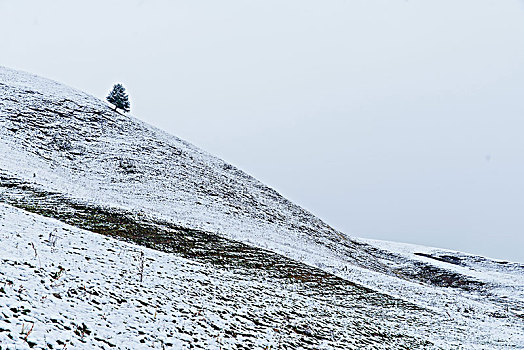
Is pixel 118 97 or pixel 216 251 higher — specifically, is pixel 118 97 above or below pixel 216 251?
above

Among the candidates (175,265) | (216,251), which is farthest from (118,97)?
(175,265)

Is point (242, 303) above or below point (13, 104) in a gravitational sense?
below

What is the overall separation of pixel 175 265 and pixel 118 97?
51.3m

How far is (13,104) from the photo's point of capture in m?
44.4

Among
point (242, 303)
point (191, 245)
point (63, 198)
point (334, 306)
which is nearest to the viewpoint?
point (242, 303)

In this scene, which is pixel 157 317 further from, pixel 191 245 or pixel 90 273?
pixel 191 245

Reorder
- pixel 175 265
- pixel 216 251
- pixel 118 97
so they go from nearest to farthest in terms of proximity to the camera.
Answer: pixel 175 265 < pixel 216 251 < pixel 118 97

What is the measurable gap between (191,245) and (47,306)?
46.2 ft

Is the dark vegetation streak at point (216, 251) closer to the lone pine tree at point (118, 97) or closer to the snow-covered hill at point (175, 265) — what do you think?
the snow-covered hill at point (175, 265)

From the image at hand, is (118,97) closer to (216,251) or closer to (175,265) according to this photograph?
(216,251)

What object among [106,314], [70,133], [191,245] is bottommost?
[106,314]

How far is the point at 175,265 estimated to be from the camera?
16891mm

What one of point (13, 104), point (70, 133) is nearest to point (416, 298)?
point (70, 133)

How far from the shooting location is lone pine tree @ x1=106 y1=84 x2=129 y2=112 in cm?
6025
